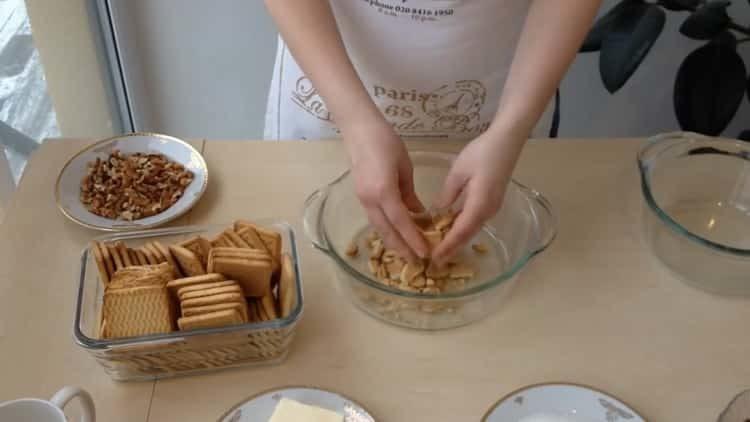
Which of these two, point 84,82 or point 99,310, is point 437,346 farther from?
point 84,82

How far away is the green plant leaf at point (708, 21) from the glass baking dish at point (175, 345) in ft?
3.26

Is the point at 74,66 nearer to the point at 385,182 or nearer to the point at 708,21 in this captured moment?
the point at 385,182

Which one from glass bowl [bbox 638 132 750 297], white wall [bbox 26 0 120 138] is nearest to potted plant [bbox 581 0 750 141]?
glass bowl [bbox 638 132 750 297]

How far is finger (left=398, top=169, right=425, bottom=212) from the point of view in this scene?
781 mm

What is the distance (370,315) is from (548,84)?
310 millimetres

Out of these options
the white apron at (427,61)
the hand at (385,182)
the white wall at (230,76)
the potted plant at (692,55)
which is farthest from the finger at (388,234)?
the white wall at (230,76)

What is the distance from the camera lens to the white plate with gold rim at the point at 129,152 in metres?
0.88

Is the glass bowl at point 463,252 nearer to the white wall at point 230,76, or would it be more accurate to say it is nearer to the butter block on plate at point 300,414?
the butter block on plate at point 300,414

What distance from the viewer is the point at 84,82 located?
1607mm

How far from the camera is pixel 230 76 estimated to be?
1.69 metres

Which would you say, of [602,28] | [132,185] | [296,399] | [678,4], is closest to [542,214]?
[296,399]

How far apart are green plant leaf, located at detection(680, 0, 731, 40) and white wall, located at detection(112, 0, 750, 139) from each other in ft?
0.54

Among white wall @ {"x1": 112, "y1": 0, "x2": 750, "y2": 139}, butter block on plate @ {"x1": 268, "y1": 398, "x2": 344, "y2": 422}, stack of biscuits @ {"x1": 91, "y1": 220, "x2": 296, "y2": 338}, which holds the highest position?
stack of biscuits @ {"x1": 91, "y1": 220, "x2": 296, "y2": 338}

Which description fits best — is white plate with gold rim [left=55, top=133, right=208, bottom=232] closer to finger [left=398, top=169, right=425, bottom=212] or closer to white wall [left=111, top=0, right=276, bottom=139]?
finger [left=398, top=169, right=425, bottom=212]
